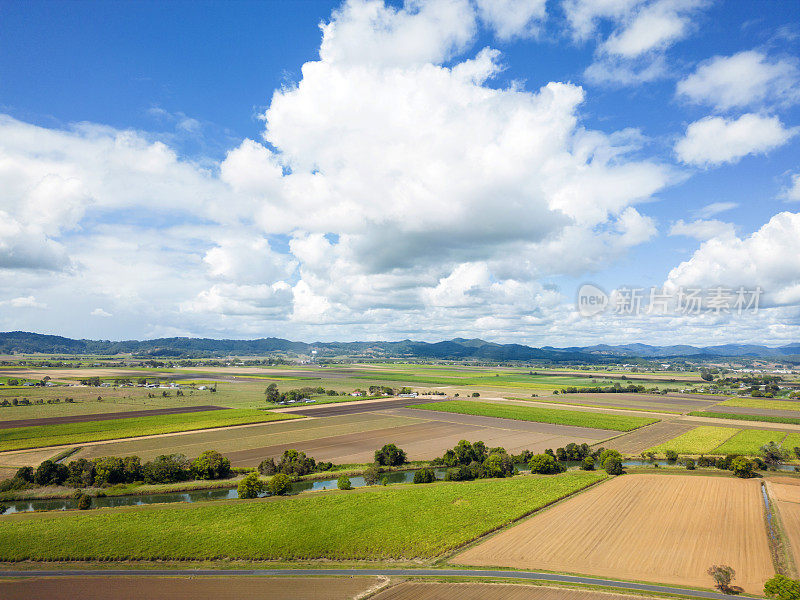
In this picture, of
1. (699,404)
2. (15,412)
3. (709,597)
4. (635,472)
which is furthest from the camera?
(699,404)

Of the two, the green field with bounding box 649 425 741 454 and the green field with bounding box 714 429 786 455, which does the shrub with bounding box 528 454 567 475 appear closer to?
the green field with bounding box 649 425 741 454

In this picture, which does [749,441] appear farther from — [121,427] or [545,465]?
[121,427]

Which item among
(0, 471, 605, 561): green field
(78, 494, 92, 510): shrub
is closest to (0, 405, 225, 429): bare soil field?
(78, 494, 92, 510): shrub

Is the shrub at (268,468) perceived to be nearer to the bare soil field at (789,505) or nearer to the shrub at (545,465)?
the shrub at (545,465)

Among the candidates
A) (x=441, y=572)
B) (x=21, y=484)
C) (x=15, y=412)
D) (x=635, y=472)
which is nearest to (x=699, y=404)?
(x=635, y=472)

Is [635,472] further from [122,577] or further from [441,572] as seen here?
[122,577]

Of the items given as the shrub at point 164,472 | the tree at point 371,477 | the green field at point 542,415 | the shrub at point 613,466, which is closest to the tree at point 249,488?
the shrub at point 164,472

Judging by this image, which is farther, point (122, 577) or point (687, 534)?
point (687, 534)
